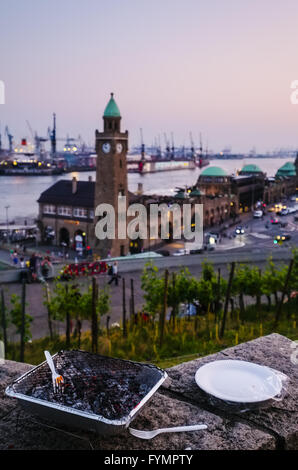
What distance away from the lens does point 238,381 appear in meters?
1.51

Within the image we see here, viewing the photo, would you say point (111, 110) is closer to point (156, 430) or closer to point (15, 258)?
point (15, 258)

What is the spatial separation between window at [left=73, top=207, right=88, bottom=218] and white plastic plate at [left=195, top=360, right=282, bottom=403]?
23.7 metres

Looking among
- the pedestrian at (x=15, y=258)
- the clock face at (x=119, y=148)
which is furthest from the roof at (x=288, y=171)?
the pedestrian at (x=15, y=258)

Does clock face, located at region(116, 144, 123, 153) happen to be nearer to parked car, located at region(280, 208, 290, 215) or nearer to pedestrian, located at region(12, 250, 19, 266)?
pedestrian, located at region(12, 250, 19, 266)

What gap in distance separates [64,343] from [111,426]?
224 inches

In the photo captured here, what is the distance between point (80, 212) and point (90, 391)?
2424 cm

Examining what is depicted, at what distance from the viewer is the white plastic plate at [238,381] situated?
55.7 inches

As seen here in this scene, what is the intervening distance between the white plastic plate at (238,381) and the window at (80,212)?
77.8 feet

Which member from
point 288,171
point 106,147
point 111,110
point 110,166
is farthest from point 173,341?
point 288,171

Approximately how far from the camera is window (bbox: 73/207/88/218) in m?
25.1

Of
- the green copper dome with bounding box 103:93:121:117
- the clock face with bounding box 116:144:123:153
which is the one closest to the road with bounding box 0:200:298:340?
the clock face with bounding box 116:144:123:153

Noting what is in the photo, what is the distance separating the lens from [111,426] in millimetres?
1161

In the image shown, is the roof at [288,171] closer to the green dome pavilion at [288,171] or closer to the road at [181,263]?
the green dome pavilion at [288,171]

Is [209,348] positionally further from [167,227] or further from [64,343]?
[167,227]
